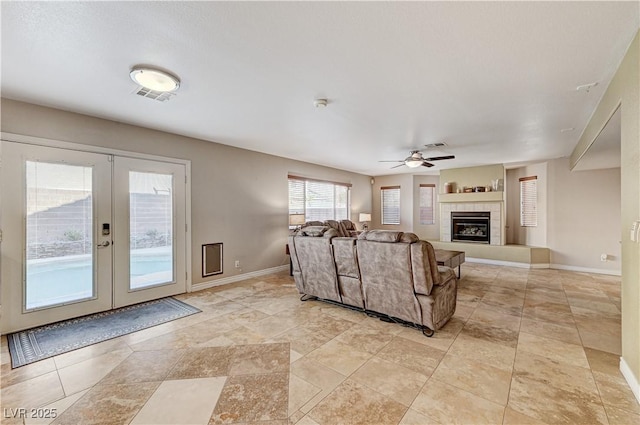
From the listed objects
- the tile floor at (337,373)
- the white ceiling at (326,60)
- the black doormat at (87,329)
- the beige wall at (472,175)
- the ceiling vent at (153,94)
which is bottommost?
the tile floor at (337,373)

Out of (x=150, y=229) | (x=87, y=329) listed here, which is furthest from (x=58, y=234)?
(x=87, y=329)

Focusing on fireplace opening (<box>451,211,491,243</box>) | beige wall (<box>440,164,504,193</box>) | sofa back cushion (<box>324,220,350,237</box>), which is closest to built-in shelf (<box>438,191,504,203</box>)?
beige wall (<box>440,164,504,193</box>)

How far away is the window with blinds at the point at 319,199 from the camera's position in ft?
21.9

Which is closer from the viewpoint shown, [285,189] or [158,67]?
[158,67]

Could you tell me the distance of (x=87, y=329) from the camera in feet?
10.3

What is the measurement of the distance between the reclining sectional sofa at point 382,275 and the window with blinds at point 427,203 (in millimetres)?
5579

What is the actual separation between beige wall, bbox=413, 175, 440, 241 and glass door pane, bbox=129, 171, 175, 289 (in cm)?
689

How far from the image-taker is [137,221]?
3979 mm

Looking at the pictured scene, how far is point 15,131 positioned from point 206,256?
283cm

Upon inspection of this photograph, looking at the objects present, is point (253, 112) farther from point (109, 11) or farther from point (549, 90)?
point (549, 90)

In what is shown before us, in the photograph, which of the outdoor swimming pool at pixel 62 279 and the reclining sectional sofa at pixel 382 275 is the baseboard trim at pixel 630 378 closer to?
the reclining sectional sofa at pixel 382 275

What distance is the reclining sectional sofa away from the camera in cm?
291

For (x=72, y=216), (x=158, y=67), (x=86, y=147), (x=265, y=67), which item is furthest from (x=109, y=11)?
(x=72, y=216)

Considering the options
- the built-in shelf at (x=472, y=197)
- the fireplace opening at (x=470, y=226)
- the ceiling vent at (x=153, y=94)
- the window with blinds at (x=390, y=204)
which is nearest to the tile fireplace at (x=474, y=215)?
the fireplace opening at (x=470, y=226)
